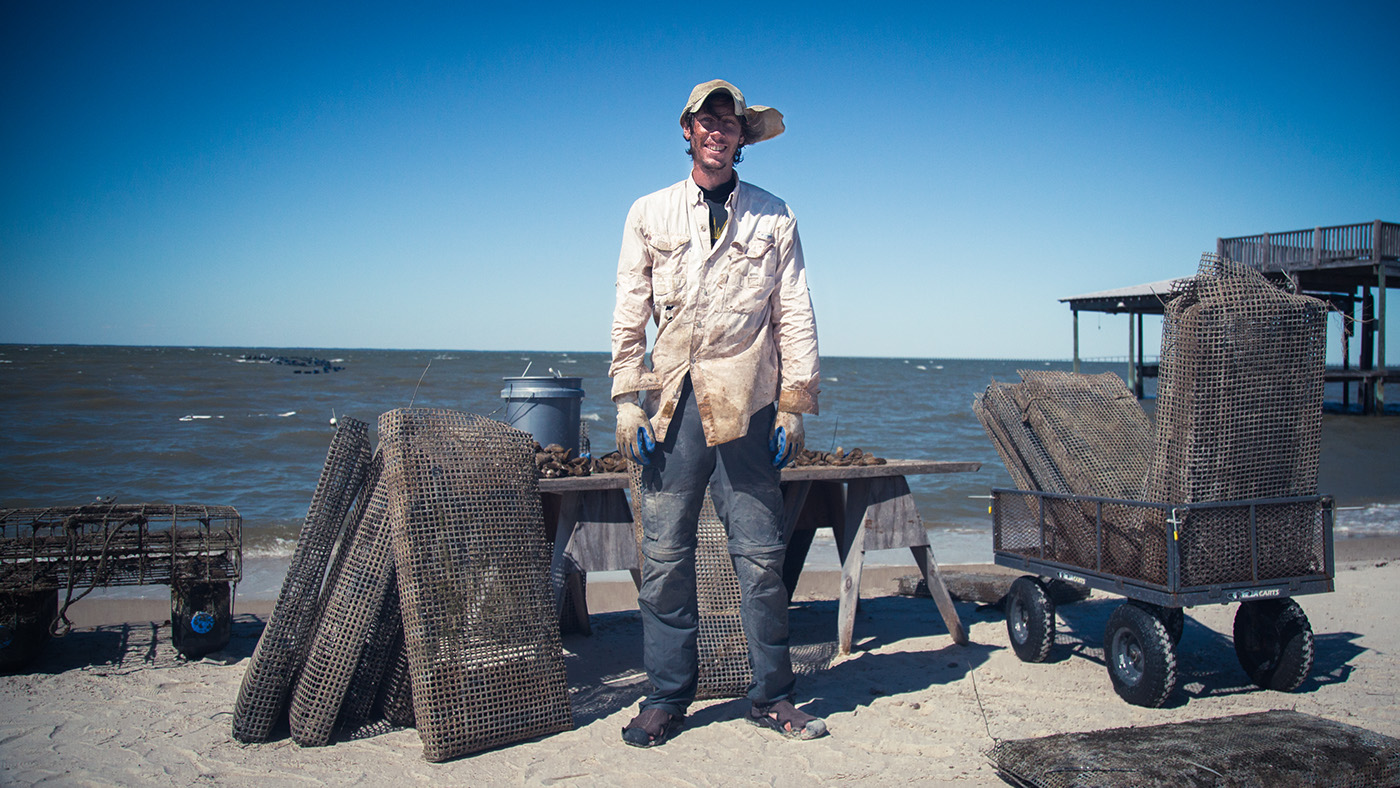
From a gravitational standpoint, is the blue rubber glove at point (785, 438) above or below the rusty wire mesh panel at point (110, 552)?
above

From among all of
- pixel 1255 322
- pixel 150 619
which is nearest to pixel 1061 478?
pixel 1255 322

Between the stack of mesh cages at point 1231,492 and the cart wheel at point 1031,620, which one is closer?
the stack of mesh cages at point 1231,492

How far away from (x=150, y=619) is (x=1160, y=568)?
6227 mm

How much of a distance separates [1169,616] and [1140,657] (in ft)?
0.81

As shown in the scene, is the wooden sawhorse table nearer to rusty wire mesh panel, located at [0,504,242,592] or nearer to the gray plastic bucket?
the gray plastic bucket

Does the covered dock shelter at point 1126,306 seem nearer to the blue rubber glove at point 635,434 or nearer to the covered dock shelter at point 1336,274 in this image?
the covered dock shelter at point 1336,274

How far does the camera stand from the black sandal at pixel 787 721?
10.8ft

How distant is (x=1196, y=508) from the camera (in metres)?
3.62

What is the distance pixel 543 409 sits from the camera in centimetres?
574

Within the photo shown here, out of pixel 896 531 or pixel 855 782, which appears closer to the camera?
pixel 855 782

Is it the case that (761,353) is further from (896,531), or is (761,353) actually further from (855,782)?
(896,531)

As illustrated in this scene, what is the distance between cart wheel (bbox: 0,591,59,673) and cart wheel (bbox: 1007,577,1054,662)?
5.26m

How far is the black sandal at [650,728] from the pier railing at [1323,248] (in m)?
22.9

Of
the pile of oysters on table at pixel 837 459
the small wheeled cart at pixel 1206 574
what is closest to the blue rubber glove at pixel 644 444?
the pile of oysters on table at pixel 837 459
